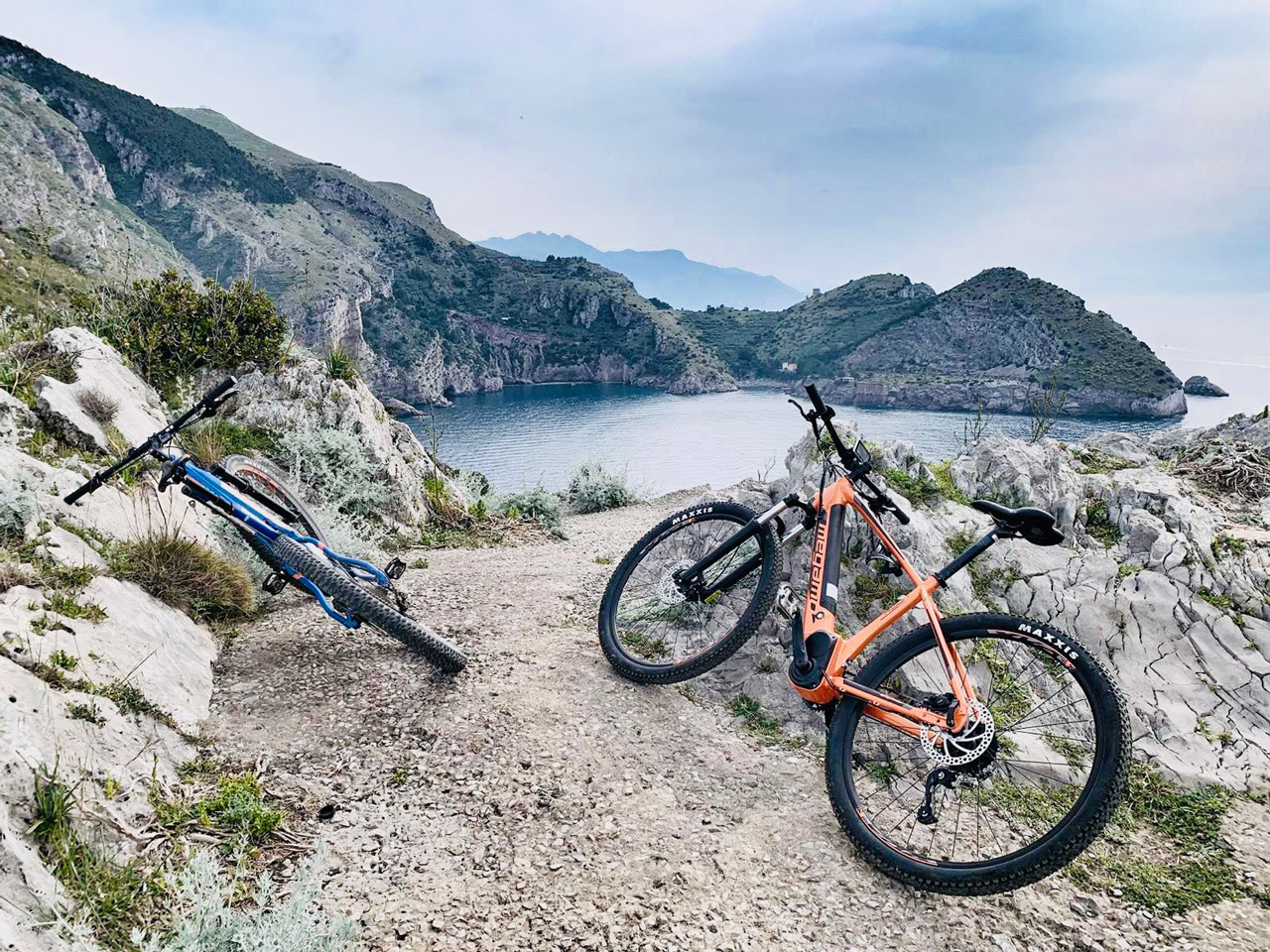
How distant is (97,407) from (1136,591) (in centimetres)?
1061

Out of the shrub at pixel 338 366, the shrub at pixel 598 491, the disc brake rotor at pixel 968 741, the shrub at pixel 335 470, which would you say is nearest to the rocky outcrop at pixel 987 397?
the shrub at pixel 598 491

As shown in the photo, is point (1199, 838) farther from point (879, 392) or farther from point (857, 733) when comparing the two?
point (879, 392)

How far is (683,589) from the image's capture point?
16.7 ft

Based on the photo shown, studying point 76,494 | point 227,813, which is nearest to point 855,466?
point 227,813

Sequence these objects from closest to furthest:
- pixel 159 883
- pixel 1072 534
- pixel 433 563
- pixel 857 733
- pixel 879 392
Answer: pixel 159 883, pixel 857 733, pixel 1072 534, pixel 433 563, pixel 879 392

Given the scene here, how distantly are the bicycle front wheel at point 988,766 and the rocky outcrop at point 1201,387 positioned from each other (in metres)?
91.0

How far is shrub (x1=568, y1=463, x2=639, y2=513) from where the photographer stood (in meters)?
17.5

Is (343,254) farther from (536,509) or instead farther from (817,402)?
(817,402)

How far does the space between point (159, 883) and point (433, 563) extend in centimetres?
583

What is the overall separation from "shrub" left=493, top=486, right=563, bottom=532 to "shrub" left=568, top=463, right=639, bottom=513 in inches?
156

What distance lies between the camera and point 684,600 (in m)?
5.25

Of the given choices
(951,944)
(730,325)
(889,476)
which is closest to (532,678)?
(951,944)

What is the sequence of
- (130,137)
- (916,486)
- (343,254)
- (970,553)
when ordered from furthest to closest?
(343,254), (130,137), (916,486), (970,553)

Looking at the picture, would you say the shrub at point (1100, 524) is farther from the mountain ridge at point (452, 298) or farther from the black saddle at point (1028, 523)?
the mountain ridge at point (452, 298)
